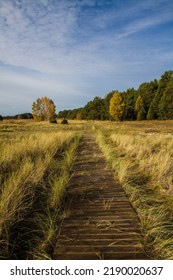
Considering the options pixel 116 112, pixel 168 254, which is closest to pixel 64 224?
pixel 168 254

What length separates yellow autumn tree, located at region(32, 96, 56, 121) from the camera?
6009cm

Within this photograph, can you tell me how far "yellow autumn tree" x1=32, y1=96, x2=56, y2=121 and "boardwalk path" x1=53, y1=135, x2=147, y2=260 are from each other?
57045mm

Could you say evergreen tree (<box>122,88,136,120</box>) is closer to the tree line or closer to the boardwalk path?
the tree line

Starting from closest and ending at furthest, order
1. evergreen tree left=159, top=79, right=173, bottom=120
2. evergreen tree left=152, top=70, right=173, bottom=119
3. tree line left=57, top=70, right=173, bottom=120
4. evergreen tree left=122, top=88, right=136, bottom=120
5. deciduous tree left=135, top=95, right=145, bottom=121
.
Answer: evergreen tree left=159, top=79, right=173, bottom=120 < tree line left=57, top=70, right=173, bottom=120 < evergreen tree left=152, top=70, right=173, bottom=119 < deciduous tree left=135, top=95, right=145, bottom=121 < evergreen tree left=122, top=88, right=136, bottom=120

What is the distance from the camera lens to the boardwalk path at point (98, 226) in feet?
8.73

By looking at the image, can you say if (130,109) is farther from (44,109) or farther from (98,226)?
(98,226)

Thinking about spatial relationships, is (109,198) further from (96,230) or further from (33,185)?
(33,185)

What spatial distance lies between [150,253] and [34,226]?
1816mm

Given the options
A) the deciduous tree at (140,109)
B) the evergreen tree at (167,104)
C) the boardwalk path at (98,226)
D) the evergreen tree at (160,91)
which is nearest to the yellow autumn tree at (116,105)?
the deciduous tree at (140,109)

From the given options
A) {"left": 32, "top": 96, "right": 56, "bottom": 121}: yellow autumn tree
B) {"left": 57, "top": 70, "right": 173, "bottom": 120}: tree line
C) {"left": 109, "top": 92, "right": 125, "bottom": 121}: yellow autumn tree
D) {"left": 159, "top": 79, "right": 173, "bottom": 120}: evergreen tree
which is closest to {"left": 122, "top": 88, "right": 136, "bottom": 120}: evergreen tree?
{"left": 57, "top": 70, "right": 173, "bottom": 120}: tree line

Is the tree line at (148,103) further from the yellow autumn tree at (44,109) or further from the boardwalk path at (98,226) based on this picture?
the boardwalk path at (98,226)

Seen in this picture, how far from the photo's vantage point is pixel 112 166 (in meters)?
7.11

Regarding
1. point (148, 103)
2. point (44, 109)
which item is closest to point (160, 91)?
point (148, 103)
